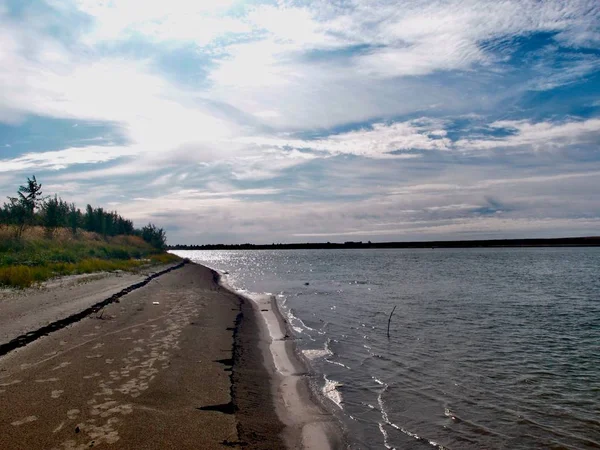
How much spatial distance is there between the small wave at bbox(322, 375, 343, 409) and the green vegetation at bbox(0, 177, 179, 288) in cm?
1648

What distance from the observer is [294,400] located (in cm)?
870

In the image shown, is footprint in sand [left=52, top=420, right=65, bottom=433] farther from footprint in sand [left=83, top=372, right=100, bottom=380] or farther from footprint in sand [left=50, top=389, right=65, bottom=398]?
footprint in sand [left=83, top=372, right=100, bottom=380]

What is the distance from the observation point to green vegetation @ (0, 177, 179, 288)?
83.0 feet

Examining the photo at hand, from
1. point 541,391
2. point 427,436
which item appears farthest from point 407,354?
point 427,436

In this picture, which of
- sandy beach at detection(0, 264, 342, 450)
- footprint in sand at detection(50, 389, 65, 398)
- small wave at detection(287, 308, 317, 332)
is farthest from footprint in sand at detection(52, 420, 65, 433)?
small wave at detection(287, 308, 317, 332)

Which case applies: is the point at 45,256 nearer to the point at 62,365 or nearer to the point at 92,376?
the point at 62,365

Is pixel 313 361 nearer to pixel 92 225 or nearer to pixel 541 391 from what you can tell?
pixel 541 391

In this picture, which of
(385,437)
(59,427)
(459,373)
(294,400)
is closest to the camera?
(59,427)

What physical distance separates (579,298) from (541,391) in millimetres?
22087

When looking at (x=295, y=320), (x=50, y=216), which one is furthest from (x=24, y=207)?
(x=295, y=320)

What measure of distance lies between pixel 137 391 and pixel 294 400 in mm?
3006

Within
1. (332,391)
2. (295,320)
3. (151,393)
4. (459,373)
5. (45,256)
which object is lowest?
(295,320)

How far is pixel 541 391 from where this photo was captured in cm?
1023

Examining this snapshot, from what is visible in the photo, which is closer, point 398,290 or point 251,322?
point 251,322
